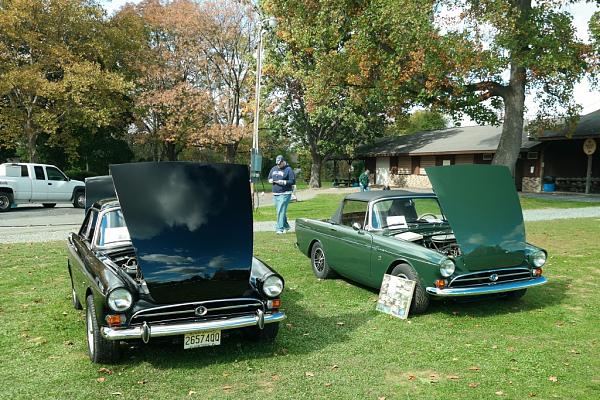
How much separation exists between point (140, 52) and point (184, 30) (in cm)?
360

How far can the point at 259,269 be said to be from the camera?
5402 mm

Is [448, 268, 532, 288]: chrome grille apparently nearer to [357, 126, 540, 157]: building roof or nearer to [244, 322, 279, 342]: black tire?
[244, 322, 279, 342]: black tire

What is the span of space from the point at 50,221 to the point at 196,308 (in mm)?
14511

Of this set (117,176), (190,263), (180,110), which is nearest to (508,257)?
(190,263)

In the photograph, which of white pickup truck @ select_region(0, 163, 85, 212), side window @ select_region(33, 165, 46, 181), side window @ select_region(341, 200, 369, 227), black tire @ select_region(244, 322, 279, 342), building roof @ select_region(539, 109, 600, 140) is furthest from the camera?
building roof @ select_region(539, 109, 600, 140)

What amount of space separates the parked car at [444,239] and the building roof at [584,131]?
22.8m

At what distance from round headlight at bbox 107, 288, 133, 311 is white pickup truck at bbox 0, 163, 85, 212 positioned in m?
18.8

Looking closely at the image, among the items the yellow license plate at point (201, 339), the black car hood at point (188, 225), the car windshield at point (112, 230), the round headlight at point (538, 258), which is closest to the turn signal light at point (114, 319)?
the black car hood at point (188, 225)

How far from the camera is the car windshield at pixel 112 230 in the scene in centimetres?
582

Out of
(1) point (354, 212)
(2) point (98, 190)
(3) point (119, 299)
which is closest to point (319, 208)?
(2) point (98, 190)

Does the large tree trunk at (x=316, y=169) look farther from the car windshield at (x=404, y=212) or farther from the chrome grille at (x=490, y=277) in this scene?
the chrome grille at (x=490, y=277)

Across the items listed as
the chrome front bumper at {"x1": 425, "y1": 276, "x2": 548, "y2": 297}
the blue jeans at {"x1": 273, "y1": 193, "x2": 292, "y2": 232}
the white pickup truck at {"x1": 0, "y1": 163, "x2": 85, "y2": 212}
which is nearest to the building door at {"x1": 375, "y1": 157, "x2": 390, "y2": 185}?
the white pickup truck at {"x1": 0, "y1": 163, "x2": 85, "y2": 212}

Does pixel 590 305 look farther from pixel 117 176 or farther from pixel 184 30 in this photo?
pixel 184 30

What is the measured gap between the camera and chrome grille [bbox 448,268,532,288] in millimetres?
6008
